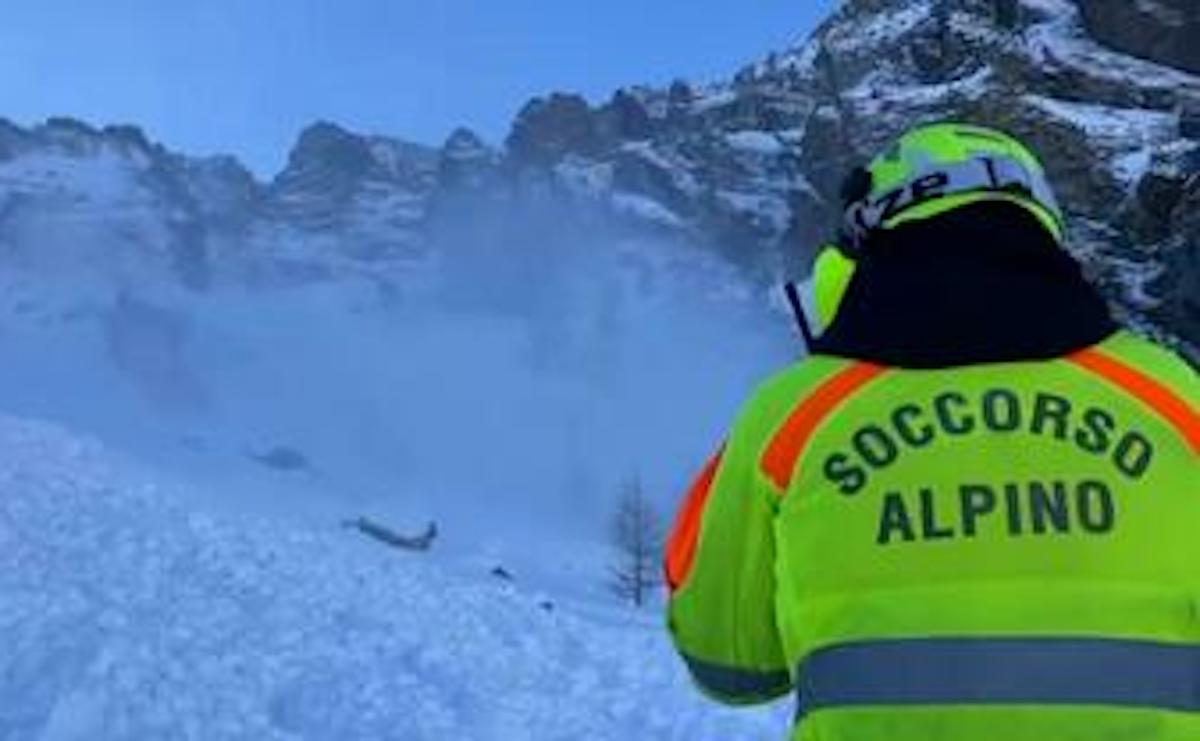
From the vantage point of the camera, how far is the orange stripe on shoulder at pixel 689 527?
3.13 meters

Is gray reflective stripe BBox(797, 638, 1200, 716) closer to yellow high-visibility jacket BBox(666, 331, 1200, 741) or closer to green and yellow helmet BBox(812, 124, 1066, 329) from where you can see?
yellow high-visibility jacket BBox(666, 331, 1200, 741)

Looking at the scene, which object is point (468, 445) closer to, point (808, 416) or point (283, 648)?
point (283, 648)

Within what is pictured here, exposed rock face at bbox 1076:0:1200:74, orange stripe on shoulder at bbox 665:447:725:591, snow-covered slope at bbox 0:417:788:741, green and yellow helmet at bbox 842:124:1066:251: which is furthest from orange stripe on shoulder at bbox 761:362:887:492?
exposed rock face at bbox 1076:0:1200:74

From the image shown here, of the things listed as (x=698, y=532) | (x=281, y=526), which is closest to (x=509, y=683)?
(x=281, y=526)

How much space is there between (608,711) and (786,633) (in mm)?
12022

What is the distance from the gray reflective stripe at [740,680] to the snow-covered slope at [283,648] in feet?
31.4

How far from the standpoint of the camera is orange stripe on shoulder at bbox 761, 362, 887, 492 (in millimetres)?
2967

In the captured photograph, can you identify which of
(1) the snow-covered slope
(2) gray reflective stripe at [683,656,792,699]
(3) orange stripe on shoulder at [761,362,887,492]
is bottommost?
(1) the snow-covered slope

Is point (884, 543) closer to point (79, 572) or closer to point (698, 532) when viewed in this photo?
point (698, 532)

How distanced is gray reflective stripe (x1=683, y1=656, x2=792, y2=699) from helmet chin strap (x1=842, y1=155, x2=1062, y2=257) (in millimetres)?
700

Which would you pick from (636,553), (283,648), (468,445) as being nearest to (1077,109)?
(636,553)

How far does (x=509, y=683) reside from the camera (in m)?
15.7

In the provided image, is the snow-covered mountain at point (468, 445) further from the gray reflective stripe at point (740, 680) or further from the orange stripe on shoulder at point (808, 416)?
the orange stripe on shoulder at point (808, 416)

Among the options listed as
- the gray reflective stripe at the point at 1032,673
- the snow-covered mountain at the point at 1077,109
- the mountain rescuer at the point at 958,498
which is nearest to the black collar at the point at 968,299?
the mountain rescuer at the point at 958,498
